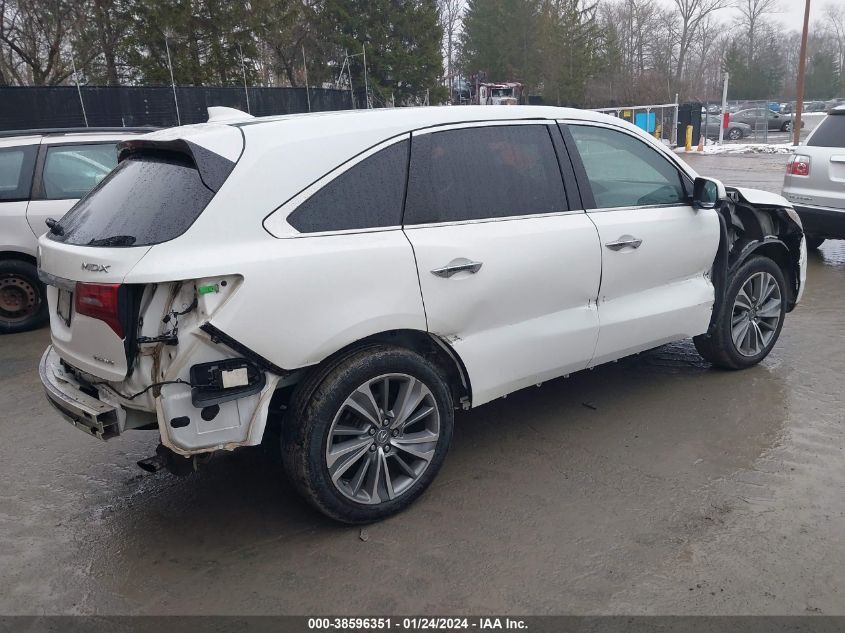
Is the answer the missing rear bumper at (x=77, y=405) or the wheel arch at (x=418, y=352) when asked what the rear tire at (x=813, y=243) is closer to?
the wheel arch at (x=418, y=352)

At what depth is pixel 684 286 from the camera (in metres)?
4.36

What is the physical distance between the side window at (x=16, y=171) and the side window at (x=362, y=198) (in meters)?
4.80

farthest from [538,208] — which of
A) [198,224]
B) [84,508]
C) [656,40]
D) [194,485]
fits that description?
[656,40]

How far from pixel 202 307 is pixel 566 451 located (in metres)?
2.17

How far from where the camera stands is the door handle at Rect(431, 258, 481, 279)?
324 centimetres

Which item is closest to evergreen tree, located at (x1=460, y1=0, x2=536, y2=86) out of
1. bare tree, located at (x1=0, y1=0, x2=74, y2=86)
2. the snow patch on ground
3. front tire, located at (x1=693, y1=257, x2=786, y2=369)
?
the snow patch on ground

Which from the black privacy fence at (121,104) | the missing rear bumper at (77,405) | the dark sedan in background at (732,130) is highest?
the black privacy fence at (121,104)

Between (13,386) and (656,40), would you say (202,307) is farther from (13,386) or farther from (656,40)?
(656,40)

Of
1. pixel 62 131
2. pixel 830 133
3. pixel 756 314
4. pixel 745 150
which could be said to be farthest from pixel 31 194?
pixel 745 150

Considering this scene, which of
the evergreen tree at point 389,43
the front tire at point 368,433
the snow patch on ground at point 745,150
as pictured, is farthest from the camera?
the evergreen tree at point 389,43

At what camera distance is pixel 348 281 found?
297 cm

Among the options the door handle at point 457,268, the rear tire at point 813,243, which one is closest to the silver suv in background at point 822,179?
the rear tire at point 813,243

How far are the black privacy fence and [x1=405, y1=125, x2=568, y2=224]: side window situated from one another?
46.9ft

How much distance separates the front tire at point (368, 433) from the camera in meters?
2.98
